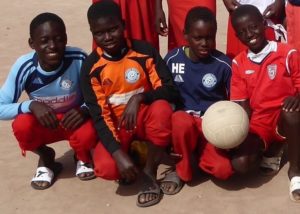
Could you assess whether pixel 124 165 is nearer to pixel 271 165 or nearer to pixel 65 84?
pixel 65 84

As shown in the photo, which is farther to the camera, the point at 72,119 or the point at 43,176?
the point at 43,176

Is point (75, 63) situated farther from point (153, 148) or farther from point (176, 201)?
point (176, 201)

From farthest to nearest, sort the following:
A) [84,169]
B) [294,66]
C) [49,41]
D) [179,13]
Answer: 1. [179,13]
2. [84,169]
3. [49,41]
4. [294,66]

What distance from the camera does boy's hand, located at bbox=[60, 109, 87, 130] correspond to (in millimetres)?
4129

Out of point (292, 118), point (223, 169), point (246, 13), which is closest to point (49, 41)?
point (246, 13)

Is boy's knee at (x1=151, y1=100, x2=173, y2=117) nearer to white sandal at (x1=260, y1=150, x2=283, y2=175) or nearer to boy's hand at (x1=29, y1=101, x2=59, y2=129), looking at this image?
boy's hand at (x1=29, y1=101, x2=59, y2=129)

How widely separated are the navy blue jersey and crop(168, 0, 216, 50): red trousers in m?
0.57

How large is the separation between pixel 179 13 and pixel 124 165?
155cm

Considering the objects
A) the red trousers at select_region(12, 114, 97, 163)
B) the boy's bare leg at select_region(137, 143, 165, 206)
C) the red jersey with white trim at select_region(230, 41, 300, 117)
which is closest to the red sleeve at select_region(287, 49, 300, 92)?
the red jersey with white trim at select_region(230, 41, 300, 117)

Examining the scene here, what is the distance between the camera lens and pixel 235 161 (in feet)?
12.9

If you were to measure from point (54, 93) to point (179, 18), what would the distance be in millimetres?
1255

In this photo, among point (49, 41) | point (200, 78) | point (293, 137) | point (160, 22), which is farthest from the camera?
point (160, 22)

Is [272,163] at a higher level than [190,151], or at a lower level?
lower

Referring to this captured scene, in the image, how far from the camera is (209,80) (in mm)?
4211
